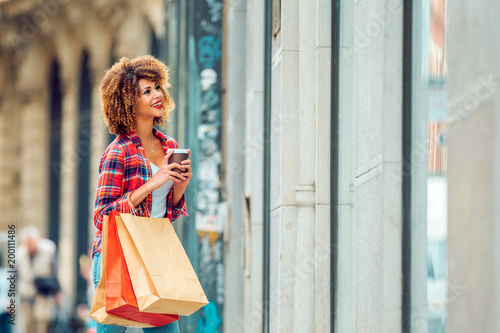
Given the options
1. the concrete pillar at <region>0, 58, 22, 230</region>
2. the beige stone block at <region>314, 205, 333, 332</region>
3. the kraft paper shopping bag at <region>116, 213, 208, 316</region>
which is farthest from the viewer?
the concrete pillar at <region>0, 58, 22, 230</region>

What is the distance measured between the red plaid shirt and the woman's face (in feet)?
0.65

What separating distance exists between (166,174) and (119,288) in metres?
0.64

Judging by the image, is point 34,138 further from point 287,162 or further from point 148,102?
point 148,102

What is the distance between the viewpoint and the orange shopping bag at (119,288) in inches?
215

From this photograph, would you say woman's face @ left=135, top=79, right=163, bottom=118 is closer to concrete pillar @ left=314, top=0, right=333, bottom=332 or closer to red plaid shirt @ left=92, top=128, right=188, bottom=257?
red plaid shirt @ left=92, top=128, right=188, bottom=257

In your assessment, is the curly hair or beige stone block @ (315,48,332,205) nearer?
the curly hair

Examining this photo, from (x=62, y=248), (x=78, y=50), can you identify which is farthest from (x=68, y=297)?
(x=78, y=50)

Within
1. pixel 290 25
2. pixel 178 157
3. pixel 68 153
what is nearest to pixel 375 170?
pixel 178 157

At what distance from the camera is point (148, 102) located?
238 inches

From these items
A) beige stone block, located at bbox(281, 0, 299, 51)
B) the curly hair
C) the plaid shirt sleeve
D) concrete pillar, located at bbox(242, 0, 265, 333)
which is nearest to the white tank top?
the plaid shirt sleeve

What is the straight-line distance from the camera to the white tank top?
19.4 ft

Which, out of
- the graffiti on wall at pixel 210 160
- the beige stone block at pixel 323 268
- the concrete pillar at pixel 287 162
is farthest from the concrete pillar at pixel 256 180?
the beige stone block at pixel 323 268

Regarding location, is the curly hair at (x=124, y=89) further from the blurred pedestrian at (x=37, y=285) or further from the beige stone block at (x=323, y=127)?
the blurred pedestrian at (x=37, y=285)

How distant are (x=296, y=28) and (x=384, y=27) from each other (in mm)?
3137
